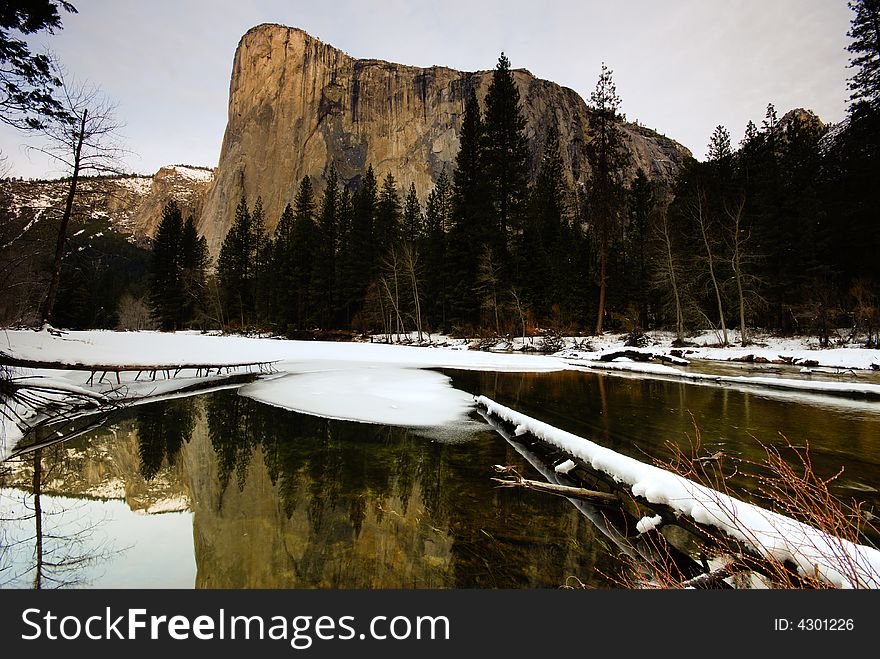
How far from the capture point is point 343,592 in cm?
202

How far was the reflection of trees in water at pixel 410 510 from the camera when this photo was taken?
2795 millimetres

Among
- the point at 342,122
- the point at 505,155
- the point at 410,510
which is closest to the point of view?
the point at 410,510

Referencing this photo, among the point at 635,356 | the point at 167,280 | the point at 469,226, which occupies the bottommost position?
the point at 635,356

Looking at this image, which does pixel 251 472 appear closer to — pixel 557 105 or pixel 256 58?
pixel 557 105

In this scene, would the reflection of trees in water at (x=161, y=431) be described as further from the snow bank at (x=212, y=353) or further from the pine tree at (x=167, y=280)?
the pine tree at (x=167, y=280)

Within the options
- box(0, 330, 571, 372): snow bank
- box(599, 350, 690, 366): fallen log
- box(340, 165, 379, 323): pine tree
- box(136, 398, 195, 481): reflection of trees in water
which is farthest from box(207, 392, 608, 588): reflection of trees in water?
box(340, 165, 379, 323): pine tree

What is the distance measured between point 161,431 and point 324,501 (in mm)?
4781

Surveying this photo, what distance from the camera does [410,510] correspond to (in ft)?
12.4

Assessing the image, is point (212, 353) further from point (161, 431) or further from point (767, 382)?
point (767, 382)

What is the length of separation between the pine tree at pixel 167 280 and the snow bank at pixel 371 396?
46.7m

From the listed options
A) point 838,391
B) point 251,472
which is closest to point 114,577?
point 251,472

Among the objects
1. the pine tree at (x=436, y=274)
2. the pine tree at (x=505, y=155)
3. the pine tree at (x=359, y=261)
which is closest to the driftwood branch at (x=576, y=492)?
the pine tree at (x=505, y=155)

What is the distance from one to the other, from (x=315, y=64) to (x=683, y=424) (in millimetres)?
106491

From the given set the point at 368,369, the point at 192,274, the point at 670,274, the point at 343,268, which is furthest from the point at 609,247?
the point at 192,274
